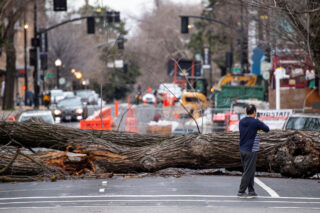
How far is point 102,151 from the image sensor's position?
14.3 metres

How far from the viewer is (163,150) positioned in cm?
1429

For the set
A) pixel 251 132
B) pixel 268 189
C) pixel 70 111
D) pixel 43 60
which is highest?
pixel 43 60

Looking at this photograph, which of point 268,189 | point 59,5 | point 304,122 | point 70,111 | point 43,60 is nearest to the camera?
point 268,189

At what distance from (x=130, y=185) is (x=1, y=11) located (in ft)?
63.2

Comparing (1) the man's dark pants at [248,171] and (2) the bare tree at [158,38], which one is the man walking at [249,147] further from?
(2) the bare tree at [158,38]

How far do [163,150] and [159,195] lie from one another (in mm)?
2659

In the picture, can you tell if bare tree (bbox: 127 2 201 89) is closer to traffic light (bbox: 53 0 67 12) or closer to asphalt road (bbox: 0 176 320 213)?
traffic light (bbox: 53 0 67 12)

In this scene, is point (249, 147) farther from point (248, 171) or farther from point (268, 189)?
point (268, 189)

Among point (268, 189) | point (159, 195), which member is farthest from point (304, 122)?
point (159, 195)

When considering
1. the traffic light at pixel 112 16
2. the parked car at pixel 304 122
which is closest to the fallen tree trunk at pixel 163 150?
the parked car at pixel 304 122

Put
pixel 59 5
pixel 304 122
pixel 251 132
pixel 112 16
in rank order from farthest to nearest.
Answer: pixel 112 16 → pixel 59 5 → pixel 304 122 → pixel 251 132

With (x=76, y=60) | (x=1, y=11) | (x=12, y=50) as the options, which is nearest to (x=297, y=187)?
(x=1, y=11)

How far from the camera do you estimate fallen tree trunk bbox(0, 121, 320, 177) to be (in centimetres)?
1382

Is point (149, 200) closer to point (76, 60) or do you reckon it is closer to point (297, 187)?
point (297, 187)
